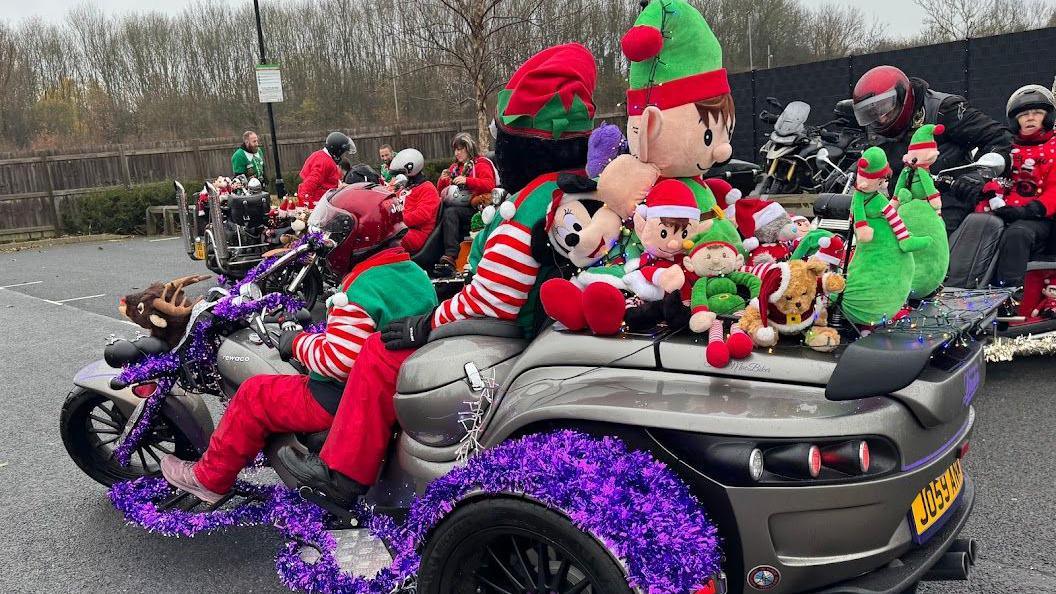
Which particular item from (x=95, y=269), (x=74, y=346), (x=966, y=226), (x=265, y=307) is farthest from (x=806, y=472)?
(x=95, y=269)

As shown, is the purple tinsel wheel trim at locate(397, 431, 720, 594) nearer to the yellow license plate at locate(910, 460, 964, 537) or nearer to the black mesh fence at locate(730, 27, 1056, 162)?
the yellow license plate at locate(910, 460, 964, 537)

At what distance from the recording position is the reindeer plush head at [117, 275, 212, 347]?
12.0ft

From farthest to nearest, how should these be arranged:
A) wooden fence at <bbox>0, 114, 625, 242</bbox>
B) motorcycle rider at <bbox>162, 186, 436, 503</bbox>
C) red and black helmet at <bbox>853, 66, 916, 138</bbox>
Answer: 1. wooden fence at <bbox>0, 114, 625, 242</bbox>
2. red and black helmet at <bbox>853, 66, 916, 138</bbox>
3. motorcycle rider at <bbox>162, 186, 436, 503</bbox>

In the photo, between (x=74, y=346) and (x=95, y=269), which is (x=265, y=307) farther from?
(x=95, y=269)

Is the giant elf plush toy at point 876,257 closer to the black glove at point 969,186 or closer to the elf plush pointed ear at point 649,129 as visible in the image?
the elf plush pointed ear at point 649,129

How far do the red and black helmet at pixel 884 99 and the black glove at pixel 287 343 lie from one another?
149 inches

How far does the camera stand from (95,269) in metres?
13.9

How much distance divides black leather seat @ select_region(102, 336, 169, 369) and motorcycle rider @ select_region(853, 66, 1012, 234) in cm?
431

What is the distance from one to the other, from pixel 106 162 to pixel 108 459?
70.2 ft

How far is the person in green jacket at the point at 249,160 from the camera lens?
1246 centimetres

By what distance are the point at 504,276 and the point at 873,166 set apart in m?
1.26

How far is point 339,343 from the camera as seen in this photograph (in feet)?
10.1

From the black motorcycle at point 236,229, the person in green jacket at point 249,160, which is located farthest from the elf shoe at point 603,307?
the person in green jacket at point 249,160

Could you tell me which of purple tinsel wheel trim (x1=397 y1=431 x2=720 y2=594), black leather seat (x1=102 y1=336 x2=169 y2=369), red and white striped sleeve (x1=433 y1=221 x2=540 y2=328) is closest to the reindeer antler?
black leather seat (x1=102 y1=336 x2=169 y2=369)
